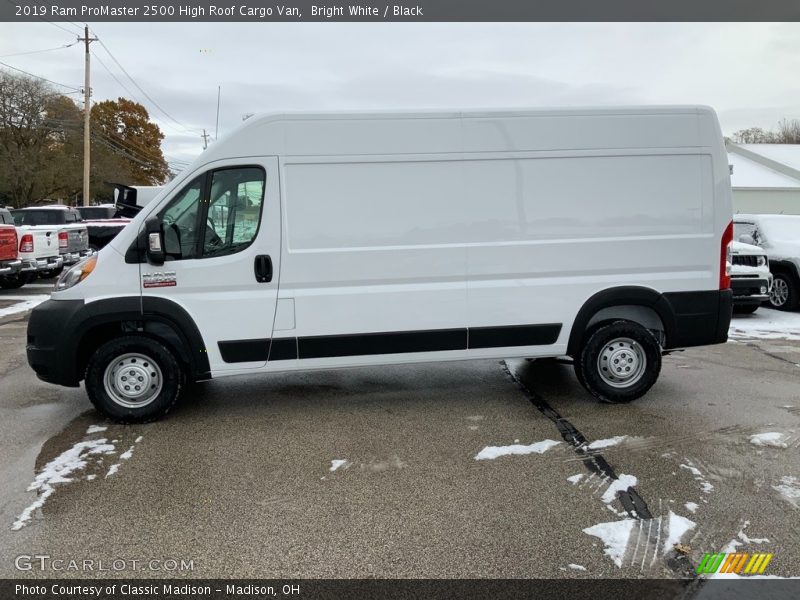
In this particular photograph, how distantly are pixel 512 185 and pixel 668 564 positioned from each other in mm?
3206

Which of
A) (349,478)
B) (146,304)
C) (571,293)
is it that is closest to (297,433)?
(349,478)

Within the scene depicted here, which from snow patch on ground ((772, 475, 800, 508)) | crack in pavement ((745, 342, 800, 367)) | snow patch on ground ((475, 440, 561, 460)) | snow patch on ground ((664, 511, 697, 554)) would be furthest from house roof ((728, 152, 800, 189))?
snow patch on ground ((664, 511, 697, 554))

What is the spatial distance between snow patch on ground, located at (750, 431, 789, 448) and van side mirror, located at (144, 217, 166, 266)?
191 inches

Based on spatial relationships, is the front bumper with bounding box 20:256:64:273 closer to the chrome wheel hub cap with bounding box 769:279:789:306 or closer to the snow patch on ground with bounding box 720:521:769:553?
the snow patch on ground with bounding box 720:521:769:553

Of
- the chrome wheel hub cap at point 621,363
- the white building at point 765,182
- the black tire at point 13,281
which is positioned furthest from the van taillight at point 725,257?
the white building at point 765,182

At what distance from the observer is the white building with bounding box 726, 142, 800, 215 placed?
98.4ft

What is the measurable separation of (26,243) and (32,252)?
0.81ft

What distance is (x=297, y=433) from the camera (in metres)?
5.04

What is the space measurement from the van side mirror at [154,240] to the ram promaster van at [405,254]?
0.02 meters

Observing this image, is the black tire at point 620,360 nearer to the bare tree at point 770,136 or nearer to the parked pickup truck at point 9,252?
the parked pickup truck at point 9,252

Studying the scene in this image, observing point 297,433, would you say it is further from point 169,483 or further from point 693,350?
point 693,350

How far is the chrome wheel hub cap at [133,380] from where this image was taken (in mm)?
5129

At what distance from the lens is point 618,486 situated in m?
3.97

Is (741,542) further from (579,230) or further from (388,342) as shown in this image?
(388,342)
